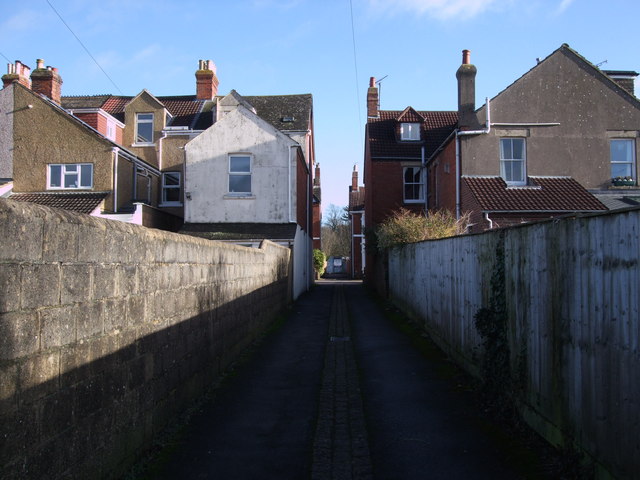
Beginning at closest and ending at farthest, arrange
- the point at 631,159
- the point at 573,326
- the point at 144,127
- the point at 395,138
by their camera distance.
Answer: the point at 573,326 < the point at 631,159 < the point at 144,127 < the point at 395,138

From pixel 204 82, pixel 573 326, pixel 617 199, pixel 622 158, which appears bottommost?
pixel 573 326

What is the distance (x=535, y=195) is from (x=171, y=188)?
17214mm

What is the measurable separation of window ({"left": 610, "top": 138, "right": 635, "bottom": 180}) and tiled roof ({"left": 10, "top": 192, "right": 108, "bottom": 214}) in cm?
2055

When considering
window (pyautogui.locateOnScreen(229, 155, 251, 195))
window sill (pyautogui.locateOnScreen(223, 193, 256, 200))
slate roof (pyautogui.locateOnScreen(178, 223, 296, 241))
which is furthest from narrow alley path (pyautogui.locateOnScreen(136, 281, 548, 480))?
window (pyautogui.locateOnScreen(229, 155, 251, 195))

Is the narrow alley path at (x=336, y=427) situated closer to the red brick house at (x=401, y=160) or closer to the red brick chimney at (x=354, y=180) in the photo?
the red brick house at (x=401, y=160)

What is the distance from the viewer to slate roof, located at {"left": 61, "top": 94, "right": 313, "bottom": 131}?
30484mm

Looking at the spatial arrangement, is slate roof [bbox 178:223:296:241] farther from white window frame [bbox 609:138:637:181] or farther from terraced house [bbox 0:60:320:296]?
white window frame [bbox 609:138:637:181]

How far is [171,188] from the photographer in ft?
93.3

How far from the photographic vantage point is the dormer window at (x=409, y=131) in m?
31.5

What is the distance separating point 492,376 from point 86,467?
4.33m

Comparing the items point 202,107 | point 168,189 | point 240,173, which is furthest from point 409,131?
point 168,189

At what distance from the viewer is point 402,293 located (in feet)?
56.6

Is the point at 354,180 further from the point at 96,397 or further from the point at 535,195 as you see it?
the point at 96,397

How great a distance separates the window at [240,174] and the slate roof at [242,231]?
1.43 meters
